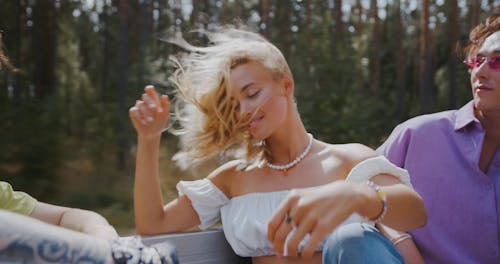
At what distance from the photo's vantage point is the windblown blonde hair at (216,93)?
1721 mm

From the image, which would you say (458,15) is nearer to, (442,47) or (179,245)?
(442,47)

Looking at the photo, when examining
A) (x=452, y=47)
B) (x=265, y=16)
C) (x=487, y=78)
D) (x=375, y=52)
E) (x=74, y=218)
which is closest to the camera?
(x=74, y=218)

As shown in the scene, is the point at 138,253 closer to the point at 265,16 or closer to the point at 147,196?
the point at 147,196

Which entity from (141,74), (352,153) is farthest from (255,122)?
(141,74)

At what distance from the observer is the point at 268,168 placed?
69.4 inches

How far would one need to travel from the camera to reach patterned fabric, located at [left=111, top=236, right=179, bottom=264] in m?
0.87

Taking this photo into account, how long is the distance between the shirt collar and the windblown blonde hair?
0.50m

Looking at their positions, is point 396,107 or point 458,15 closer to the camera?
point 396,107

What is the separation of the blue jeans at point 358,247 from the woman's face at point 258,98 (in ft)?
1.49

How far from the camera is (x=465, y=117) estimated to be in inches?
71.1

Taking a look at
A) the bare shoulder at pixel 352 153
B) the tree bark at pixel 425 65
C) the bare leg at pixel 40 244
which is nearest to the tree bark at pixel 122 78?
the tree bark at pixel 425 65

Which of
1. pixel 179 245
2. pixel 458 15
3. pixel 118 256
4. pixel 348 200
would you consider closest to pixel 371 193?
pixel 348 200

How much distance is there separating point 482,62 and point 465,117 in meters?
0.16

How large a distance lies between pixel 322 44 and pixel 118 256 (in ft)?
39.9
